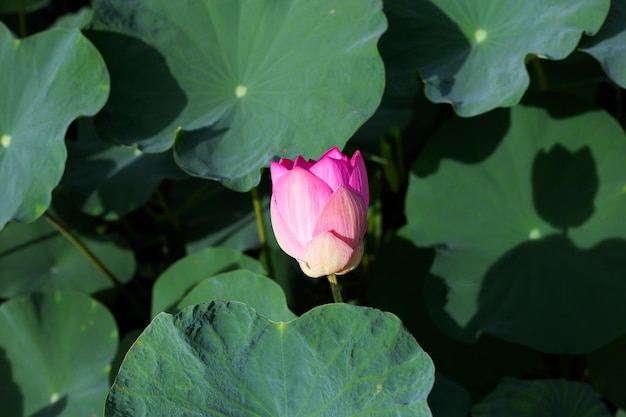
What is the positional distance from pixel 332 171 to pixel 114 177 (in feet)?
3.33

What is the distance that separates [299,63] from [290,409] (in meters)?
0.71

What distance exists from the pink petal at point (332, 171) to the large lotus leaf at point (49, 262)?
1047mm

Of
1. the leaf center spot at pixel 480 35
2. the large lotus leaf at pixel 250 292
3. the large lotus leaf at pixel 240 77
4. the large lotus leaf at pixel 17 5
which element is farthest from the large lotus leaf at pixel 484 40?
the large lotus leaf at pixel 17 5

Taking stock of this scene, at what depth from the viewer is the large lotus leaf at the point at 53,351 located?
1541mm

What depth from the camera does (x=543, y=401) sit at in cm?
125

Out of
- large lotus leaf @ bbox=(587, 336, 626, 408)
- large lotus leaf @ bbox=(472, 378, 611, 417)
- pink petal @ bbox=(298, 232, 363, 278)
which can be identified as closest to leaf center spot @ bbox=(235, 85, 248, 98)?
pink petal @ bbox=(298, 232, 363, 278)

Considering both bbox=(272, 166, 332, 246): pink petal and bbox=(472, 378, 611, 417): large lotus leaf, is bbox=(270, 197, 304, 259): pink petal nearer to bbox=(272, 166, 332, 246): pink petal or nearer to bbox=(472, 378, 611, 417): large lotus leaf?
bbox=(272, 166, 332, 246): pink petal

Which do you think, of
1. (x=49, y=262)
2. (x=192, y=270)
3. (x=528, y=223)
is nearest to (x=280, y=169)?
(x=192, y=270)

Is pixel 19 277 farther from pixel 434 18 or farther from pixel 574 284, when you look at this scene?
pixel 574 284

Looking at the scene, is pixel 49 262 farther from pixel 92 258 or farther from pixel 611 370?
pixel 611 370

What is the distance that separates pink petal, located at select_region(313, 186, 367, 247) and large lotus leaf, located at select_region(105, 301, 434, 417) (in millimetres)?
110

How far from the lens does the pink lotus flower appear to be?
35.2 inches

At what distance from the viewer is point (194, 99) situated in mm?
1475

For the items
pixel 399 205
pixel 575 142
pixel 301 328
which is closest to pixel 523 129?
pixel 575 142
